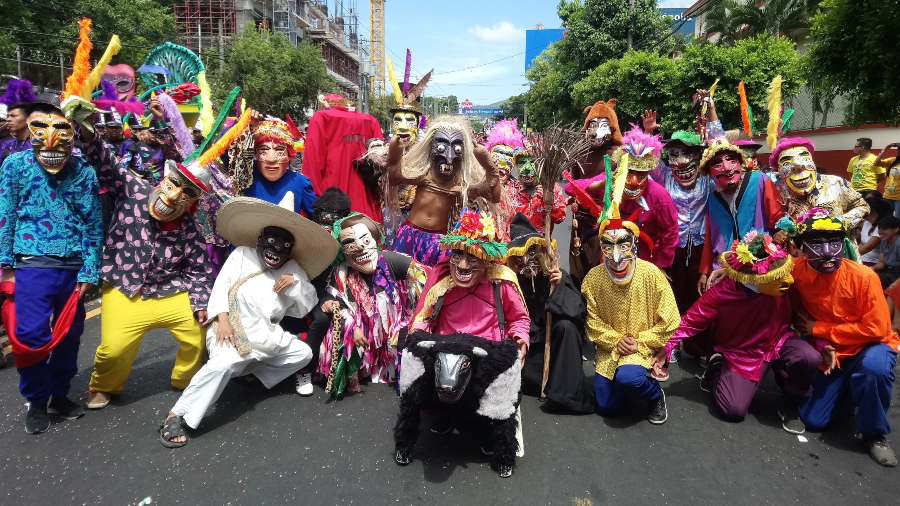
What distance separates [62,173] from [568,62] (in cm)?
2558

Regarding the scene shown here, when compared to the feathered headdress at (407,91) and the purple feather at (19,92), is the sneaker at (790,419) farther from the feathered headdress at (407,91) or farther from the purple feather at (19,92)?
the purple feather at (19,92)

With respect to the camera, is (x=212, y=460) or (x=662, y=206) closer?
(x=212, y=460)

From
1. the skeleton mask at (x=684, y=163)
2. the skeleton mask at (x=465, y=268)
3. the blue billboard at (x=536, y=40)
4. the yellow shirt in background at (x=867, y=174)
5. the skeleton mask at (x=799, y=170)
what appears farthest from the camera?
the blue billboard at (x=536, y=40)

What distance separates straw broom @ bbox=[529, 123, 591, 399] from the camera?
12.7 feet

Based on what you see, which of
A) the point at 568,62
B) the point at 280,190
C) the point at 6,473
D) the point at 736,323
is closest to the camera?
the point at 6,473

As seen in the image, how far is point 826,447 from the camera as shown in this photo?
3301mm

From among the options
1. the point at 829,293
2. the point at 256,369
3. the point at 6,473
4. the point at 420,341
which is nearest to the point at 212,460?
the point at 256,369

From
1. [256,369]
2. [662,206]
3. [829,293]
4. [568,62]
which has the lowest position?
[256,369]

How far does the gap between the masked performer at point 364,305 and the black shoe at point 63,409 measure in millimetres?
1599

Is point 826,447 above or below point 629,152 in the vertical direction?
below

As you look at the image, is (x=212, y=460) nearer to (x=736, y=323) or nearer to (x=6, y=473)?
(x=6, y=473)

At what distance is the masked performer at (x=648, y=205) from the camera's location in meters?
4.41

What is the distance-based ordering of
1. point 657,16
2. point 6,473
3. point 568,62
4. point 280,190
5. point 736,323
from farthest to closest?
point 568,62 → point 657,16 → point 280,190 → point 736,323 → point 6,473

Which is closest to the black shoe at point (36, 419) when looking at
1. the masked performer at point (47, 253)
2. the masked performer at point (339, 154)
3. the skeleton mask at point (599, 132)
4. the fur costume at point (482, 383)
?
the masked performer at point (47, 253)
